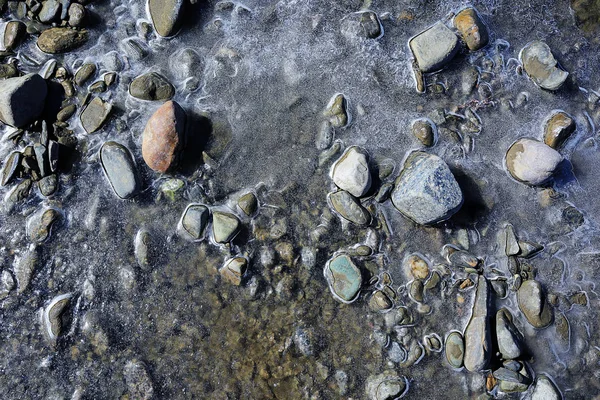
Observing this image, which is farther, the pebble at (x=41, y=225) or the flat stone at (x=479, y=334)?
the pebble at (x=41, y=225)

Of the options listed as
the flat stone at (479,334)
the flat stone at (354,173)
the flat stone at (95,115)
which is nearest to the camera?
the flat stone at (479,334)

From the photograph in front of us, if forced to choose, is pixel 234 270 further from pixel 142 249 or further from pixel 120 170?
pixel 120 170

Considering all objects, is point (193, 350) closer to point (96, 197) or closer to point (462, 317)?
point (96, 197)

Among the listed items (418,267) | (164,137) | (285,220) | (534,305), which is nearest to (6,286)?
(164,137)

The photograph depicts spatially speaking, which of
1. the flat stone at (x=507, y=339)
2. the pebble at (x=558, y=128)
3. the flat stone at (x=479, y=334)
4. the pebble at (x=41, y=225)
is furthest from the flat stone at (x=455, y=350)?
the pebble at (x=41, y=225)

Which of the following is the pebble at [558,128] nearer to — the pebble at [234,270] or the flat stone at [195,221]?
the pebble at [234,270]

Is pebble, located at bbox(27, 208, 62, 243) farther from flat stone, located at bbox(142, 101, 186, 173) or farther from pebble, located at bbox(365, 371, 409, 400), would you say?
pebble, located at bbox(365, 371, 409, 400)
